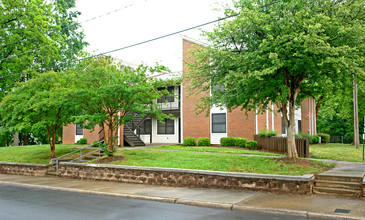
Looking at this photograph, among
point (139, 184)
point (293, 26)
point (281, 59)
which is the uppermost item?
point (293, 26)

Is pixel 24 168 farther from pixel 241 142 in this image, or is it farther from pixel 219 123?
pixel 219 123

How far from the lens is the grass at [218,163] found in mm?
11336

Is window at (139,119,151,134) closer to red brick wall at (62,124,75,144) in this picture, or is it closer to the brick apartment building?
the brick apartment building

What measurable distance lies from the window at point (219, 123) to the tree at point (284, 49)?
466 inches

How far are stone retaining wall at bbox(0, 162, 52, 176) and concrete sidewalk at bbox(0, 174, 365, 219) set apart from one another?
4039 millimetres

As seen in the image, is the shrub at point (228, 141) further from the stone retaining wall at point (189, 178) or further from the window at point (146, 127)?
the stone retaining wall at point (189, 178)

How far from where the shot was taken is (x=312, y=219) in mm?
7090

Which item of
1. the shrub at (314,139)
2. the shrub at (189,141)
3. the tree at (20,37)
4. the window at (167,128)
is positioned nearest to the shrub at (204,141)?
the shrub at (189,141)

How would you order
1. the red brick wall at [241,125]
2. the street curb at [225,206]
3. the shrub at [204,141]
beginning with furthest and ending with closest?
the shrub at [204,141] → the red brick wall at [241,125] → the street curb at [225,206]

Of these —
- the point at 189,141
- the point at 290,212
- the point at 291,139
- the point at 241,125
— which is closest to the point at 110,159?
the point at 291,139

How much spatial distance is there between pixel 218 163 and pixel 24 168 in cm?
1129

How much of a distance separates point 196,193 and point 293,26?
22.1ft

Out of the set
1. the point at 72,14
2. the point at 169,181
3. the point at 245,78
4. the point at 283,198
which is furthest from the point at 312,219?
the point at 72,14

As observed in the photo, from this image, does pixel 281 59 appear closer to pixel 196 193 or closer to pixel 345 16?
pixel 345 16
